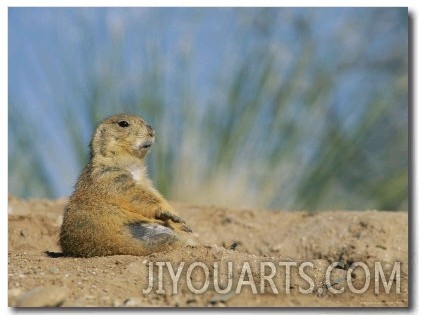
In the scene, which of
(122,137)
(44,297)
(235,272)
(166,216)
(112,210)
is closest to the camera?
(44,297)

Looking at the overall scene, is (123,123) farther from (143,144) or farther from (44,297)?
(44,297)

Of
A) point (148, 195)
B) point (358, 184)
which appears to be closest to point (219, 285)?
point (148, 195)

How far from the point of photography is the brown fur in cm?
456

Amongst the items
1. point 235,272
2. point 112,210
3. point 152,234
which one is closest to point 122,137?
point 112,210

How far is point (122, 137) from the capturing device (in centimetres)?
507

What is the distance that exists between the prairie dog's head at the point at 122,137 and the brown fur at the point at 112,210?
0.05ft

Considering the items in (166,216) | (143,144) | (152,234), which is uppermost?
(143,144)

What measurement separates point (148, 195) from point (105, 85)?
131 inches

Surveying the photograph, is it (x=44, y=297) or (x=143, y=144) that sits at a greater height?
(x=143, y=144)

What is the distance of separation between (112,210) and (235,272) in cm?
87

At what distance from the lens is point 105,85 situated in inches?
307

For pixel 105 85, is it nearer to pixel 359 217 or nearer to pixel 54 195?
pixel 54 195

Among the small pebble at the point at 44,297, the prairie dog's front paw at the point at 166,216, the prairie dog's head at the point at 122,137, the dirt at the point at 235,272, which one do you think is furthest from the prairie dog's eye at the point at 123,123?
the small pebble at the point at 44,297

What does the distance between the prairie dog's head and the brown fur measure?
0.01m
